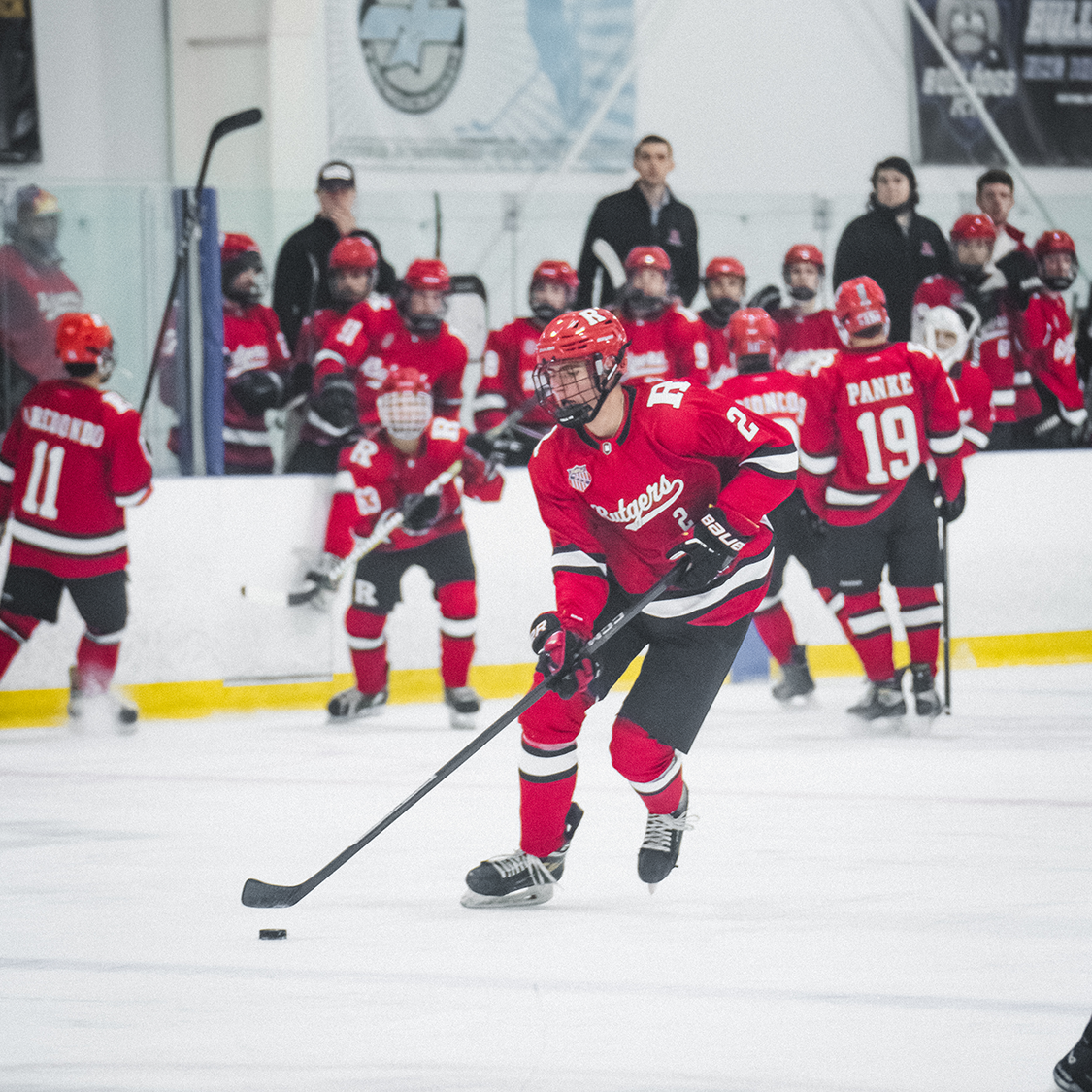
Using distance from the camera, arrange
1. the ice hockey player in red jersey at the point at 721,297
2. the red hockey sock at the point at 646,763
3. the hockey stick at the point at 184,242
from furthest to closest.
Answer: the ice hockey player in red jersey at the point at 721,297
the hockey stick at the point at 184,242
the red hockey sock at the point at 646,763

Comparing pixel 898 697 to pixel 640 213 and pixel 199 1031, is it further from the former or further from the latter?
pixel 199 1031

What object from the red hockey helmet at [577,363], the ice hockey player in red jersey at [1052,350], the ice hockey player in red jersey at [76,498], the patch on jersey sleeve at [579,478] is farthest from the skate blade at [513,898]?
the ice hockey player in red jersey at [1052,350]

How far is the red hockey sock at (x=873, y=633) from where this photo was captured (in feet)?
14.9

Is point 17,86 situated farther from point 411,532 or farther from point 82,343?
point 411,532

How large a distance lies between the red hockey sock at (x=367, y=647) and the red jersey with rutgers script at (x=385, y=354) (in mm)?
746

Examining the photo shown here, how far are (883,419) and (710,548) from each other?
1903 millimetres

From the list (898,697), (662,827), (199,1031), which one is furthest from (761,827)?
(199,1031)

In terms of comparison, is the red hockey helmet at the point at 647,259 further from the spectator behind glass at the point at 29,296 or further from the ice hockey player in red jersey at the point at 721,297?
the spectator behind glass at the point at 29,296

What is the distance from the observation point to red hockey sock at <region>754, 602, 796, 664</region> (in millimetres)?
4902

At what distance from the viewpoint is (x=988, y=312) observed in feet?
18.9

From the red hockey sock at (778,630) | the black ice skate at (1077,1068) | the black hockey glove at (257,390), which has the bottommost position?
the red hockey sock at (778,630)

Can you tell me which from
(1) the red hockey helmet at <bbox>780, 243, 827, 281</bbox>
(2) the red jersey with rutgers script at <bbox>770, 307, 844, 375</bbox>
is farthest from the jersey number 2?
(1) the red hockey helmet at <bbox>780, 243, 827, 281</bbox>

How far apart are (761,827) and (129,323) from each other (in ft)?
8.59

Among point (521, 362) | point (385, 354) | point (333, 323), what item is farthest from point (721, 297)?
point (333, 323)
